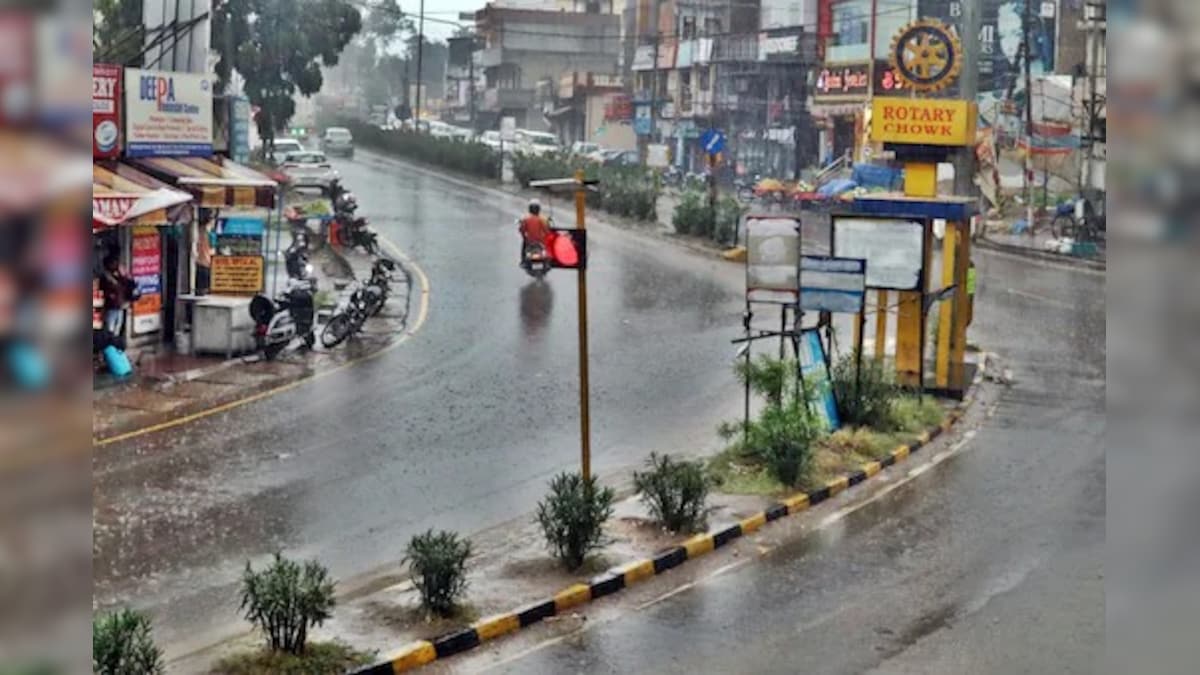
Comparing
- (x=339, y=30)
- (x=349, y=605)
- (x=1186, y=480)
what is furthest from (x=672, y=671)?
(x=339, y=30)

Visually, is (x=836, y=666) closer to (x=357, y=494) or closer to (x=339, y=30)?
(x=357, y=494)

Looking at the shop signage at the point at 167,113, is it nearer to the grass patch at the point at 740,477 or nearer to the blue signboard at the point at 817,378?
the grass patch at the point at 740,477

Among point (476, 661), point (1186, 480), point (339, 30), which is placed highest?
point (339, 30)

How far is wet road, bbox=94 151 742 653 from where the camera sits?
11148 mm

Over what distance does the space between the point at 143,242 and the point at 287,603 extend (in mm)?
11782

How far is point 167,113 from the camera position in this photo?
62.8ft

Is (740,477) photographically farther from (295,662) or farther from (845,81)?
(845,81)

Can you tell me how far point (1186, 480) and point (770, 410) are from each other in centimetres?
1201

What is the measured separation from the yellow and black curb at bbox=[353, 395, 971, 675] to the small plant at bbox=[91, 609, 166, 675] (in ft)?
4.51

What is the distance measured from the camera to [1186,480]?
7.72 feet

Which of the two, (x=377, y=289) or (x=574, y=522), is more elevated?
(x=377, y=289)

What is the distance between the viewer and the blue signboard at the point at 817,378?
49.5 ft

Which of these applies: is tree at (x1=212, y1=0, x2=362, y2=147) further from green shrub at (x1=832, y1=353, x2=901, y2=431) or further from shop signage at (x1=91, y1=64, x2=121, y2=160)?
green shrub at (x1=832, y1=353, x2=901, y2=431)

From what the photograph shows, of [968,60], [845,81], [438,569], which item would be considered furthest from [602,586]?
[845,81]
